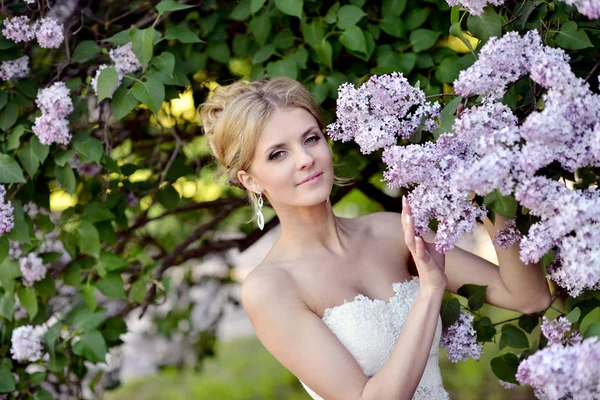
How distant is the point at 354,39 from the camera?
8.14ft

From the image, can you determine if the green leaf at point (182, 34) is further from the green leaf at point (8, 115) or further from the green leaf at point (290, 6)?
the green leaf at point (8, 115)

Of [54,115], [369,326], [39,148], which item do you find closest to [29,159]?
[39,148]

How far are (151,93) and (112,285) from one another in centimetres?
80

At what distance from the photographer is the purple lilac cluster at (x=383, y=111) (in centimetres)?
176

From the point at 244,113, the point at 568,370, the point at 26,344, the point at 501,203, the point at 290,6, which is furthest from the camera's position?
the point at 26,344

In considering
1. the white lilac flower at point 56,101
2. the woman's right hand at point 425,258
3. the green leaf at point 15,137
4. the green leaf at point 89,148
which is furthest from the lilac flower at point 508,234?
the green leaf at point 15,137

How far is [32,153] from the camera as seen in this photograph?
2596mm

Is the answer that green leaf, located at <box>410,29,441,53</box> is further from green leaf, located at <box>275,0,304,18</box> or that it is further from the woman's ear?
the woman's ear

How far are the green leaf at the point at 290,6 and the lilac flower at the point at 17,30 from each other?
31.7 inches

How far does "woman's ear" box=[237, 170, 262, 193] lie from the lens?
2.29 metres

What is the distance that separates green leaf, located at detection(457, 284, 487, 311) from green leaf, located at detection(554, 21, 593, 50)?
2.51 feet

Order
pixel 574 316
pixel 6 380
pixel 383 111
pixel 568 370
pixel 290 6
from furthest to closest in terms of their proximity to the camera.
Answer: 1. pixel 6 380
2. pixel 290 6
3. pixel 383 111
4. pixel 574 316
5. pixel 568 370

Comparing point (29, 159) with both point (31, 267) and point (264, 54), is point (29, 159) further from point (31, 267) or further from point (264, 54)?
point (264, 54)

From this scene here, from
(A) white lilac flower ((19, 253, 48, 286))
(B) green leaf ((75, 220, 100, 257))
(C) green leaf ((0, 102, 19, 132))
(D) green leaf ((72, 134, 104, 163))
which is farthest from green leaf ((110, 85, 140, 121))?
(A) white lilac flower ((19, 253, 48, 286))
